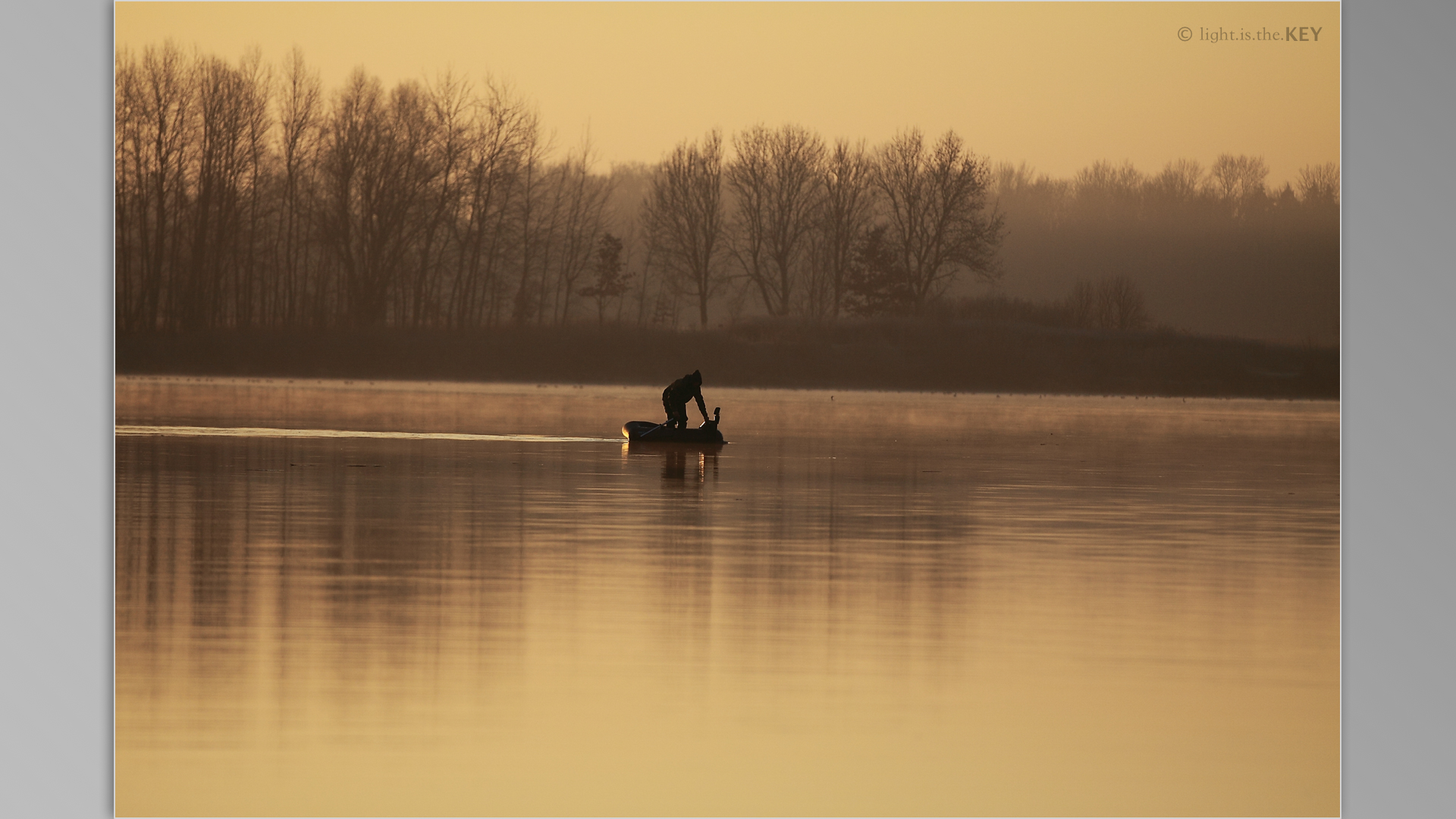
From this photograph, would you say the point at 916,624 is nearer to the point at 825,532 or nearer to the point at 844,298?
the point at 825,532

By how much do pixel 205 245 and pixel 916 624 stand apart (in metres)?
41.4

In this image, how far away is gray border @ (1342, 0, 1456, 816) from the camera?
12781 mm

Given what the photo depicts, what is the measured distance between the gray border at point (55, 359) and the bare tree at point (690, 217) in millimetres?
62239

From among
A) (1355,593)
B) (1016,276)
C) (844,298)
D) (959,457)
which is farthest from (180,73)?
(844,298)

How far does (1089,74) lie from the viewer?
21938 millimetres

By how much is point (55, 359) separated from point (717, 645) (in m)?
5.26

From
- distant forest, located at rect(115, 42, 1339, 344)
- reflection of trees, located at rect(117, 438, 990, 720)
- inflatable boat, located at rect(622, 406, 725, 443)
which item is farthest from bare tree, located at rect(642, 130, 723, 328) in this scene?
reflection of trees, located at rect(117, 438, 990, 720)

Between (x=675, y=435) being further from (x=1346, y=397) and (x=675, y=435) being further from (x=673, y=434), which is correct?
(x=1346, y=397)

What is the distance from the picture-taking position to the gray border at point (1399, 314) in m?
12.8

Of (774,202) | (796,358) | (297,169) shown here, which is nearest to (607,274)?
(774,202)

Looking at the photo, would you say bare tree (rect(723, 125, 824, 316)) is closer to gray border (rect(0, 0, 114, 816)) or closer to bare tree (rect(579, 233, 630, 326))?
bare tree (rect(579, 233, 630, 326))

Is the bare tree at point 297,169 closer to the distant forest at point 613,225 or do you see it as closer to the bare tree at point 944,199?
the distant forest at point 613,225

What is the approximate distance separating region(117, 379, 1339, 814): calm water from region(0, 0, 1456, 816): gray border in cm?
56

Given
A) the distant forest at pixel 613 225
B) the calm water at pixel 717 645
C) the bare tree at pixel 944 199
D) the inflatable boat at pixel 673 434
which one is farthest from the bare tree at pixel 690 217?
the calm water at pixel 717 645
